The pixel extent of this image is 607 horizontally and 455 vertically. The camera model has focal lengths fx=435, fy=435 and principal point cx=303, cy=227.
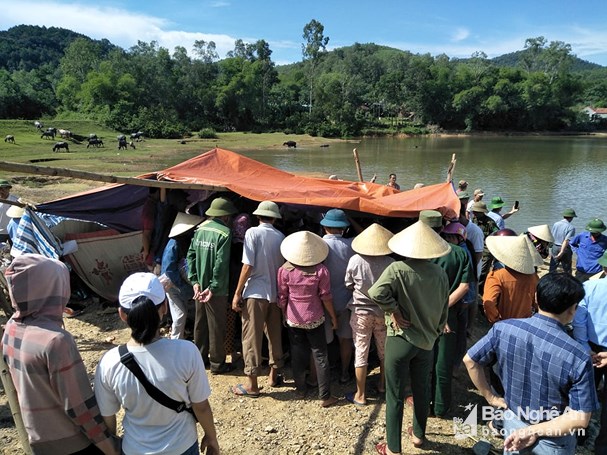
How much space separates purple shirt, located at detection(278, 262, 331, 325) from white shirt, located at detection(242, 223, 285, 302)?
244 mm

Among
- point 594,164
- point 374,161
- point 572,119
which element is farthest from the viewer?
point 572,119

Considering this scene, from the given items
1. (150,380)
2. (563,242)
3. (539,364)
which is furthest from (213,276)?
(563,242)

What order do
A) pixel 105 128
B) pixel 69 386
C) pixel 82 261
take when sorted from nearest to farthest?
pixel 69 386 < pixel 82 261 < pixel 105 128

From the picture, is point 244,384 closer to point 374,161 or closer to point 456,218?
point 456,218

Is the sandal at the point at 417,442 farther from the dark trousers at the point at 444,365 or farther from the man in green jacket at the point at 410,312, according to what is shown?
the dark trousers at the point at 444,365

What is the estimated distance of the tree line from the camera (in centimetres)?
5600

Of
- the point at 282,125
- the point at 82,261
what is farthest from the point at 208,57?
the point at 82,261

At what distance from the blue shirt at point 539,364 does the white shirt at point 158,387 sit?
1.57 m

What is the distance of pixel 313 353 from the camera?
420 cm

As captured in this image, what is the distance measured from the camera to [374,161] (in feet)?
108

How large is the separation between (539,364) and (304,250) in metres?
2.22

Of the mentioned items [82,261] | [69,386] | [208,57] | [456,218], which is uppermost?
[208,57]

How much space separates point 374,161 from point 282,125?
110ft

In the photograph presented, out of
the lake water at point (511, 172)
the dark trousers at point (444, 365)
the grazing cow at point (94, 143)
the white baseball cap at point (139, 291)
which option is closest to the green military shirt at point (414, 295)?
the dark trousers at point (444, 365)
